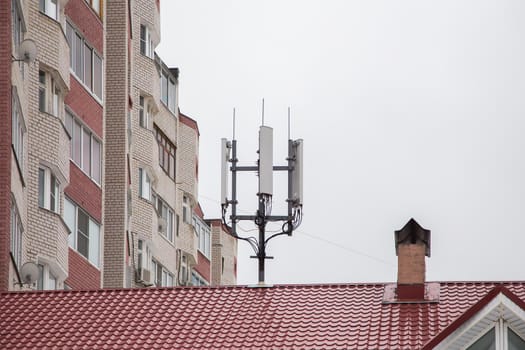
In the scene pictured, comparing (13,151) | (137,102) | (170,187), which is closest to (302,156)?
(13,151)

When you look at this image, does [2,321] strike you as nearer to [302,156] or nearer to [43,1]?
[302,156]

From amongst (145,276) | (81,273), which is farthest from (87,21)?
(145,276)

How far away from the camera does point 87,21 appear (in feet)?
156

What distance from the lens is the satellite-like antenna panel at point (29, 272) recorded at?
3825cm

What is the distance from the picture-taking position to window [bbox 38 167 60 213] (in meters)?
42.0

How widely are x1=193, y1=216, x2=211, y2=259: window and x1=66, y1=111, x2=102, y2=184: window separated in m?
20.9

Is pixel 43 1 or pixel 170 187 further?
pixel 170 187

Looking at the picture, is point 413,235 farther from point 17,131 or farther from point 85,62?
point 85,62

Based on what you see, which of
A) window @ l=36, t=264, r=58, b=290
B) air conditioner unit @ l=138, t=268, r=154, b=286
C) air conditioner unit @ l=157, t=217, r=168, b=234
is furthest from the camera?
air conditioner unit @ l=157, t=217, r=168, b=234

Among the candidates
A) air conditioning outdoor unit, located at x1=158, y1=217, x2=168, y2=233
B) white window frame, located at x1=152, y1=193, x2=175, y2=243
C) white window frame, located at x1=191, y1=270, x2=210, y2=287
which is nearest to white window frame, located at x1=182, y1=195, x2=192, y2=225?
white window frame, located at x1=191, y1=270, x2=210, y2=287

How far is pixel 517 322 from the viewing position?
27594 millimetres

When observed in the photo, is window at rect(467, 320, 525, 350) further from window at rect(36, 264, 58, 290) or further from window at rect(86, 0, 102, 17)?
window at rect(86, 0, 102, 17)

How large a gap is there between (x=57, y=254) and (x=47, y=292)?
822cm

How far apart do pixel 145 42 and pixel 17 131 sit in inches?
743
